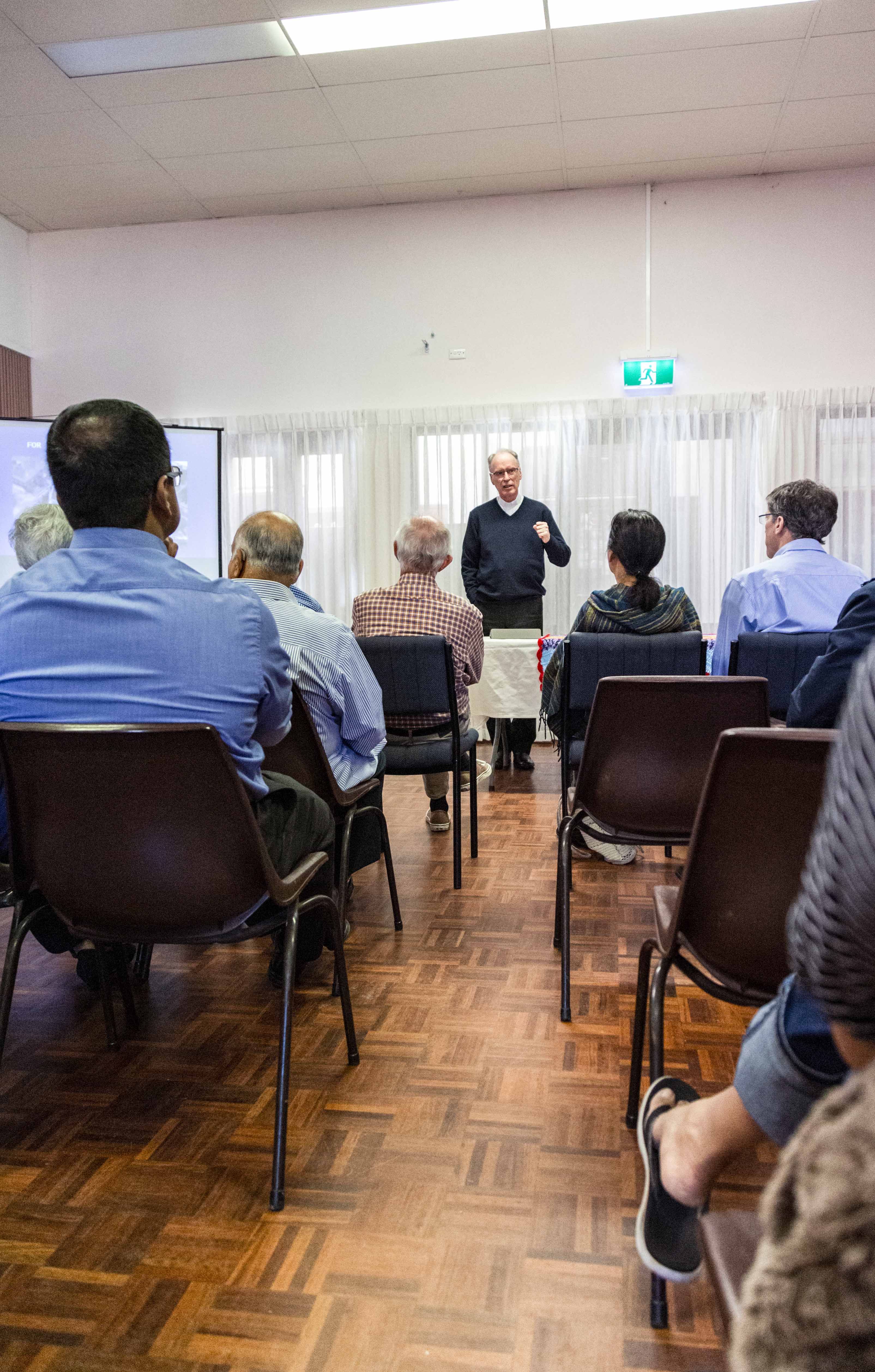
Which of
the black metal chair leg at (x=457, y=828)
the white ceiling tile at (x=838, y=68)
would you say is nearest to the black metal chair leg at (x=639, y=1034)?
the black metal chair leg at (x=457, y=828)

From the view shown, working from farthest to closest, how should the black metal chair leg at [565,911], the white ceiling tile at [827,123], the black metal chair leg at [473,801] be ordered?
the white ceiling tile at [827,123], the black metal chair leg at [473,801], the black metal chair leg at [565,911]

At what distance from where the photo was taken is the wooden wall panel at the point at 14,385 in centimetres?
645

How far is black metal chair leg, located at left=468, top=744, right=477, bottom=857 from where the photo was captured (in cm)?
350

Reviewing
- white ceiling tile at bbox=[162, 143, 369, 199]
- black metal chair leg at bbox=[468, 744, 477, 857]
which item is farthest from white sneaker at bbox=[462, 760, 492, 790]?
white ceiling tile at bbox=[162, 143, 369, 199]

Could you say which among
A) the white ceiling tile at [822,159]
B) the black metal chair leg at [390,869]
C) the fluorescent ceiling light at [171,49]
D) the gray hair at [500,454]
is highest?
the white ceiling tile at [822,159]

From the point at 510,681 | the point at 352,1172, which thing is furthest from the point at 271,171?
the point at 352,1172

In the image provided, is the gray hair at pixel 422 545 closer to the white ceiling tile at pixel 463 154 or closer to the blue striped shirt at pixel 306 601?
the blue striped shirt at pixel 306 601

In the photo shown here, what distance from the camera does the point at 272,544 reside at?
2430mm

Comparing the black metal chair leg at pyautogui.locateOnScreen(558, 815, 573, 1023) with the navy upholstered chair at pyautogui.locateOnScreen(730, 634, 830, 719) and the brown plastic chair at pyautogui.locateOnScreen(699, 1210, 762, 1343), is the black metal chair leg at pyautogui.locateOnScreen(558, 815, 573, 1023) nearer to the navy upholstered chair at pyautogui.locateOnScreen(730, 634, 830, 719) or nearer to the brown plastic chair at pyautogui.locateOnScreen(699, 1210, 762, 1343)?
the navy upholstered chair at pyautogui.locateOnScreen(730, 634, 830, 719)

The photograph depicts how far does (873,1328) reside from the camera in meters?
0.40

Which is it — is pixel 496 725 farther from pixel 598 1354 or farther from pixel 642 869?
pixel 598 1354

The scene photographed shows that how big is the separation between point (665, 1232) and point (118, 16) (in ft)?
15.7

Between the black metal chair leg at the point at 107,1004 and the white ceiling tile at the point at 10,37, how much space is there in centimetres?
404

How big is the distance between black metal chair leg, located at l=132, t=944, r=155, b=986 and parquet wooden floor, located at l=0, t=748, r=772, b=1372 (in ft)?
0.10
